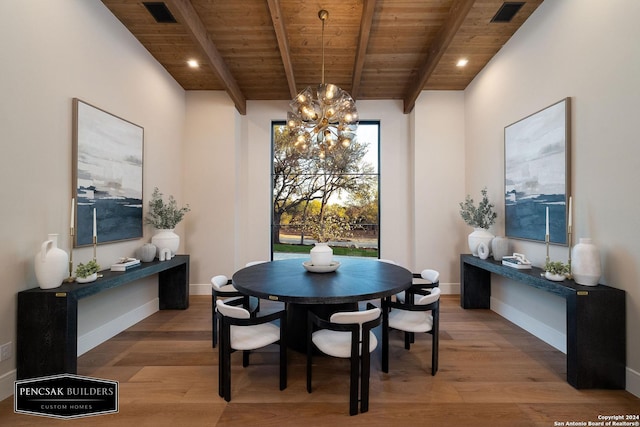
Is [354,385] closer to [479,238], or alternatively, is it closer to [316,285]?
[316,285]

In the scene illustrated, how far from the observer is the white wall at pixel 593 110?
2168mm

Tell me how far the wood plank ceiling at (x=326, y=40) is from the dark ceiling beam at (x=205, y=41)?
0.01 meters

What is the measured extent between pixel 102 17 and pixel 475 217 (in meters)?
5.13

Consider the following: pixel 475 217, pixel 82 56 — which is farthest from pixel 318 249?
pixel 82 56

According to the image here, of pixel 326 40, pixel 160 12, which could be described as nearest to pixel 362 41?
pixel 326 40

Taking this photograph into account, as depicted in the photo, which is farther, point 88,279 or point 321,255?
point 321,255

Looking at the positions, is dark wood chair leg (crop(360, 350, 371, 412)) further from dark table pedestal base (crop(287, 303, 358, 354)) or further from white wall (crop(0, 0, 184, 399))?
white wall (crop(0, 0, 184, 399))

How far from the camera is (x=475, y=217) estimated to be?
392cm

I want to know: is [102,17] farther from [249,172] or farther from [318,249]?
[318,249]

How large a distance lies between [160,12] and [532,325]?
18.2 ft

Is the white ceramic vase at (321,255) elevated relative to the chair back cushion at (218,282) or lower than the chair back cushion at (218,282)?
elevated

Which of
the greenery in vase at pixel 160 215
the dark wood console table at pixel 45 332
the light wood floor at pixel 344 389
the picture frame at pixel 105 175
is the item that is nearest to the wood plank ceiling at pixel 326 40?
the picture frame at pixel 105 175

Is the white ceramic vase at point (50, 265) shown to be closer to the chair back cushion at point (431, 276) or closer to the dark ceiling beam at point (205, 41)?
the dark ceiling beam at point (205, 41)

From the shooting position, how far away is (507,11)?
123 inches
